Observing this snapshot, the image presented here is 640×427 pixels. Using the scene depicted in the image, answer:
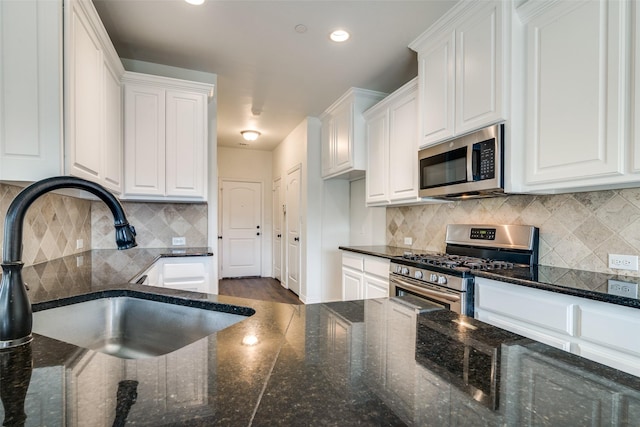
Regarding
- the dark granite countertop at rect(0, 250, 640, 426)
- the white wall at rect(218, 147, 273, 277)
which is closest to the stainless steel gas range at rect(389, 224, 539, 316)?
the dark granite countertop at rect(0, 250, 640, 426)

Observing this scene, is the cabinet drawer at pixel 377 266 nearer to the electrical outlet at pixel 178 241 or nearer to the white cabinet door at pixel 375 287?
the white cabinet door at pixel 375 287

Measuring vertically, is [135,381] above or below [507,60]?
below

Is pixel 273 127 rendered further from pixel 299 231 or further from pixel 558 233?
pixel 558 233

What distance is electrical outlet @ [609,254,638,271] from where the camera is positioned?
1696mm

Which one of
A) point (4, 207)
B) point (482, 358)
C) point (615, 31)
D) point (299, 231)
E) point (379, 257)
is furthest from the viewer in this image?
point (299, 231)

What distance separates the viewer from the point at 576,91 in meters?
1.67

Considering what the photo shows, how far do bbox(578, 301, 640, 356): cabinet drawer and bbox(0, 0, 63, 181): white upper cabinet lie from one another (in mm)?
2524

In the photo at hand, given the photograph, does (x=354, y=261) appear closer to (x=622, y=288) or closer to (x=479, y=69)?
(x=479, y=69)

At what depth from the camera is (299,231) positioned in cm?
496

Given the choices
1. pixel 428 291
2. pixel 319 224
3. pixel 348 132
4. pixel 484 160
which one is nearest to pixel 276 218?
pixel 319 224

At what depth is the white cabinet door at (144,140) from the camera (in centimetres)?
279

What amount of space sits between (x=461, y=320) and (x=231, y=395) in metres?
0.70

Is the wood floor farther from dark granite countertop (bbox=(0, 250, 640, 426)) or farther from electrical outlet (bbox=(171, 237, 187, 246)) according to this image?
dark granite countertop (bbox=(0, 250, 640, 426))

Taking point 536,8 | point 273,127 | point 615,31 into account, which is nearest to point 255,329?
point 615,31
